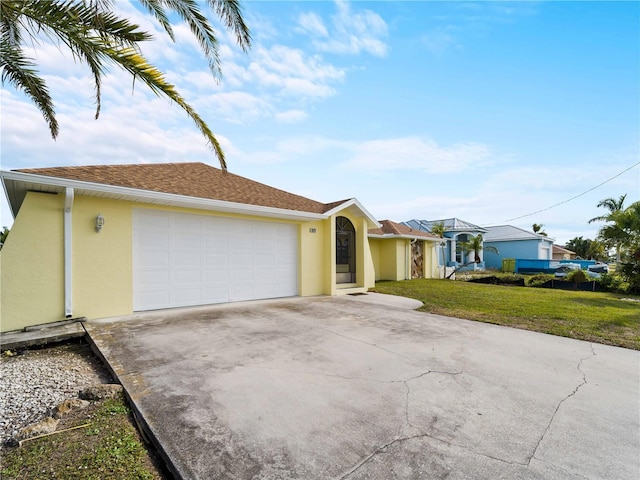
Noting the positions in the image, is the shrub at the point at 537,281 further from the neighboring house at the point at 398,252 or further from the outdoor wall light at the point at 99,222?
the outdoor wall light at the point at 99,222

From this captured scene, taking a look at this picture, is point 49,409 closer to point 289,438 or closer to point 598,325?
point 289,438

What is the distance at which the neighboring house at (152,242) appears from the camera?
6.54 meters

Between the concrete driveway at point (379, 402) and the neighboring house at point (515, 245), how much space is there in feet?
101

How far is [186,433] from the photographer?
271 cm

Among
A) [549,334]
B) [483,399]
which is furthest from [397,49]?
[483,399]

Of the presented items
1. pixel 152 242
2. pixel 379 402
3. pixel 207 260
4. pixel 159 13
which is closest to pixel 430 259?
pixel 207 260

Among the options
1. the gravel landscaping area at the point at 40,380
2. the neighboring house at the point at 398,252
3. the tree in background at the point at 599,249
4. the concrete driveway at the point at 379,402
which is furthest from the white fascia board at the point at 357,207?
the tree in background at the point at 599,249

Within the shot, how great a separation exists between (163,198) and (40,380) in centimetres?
488

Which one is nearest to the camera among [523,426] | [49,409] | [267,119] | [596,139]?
[523,426]

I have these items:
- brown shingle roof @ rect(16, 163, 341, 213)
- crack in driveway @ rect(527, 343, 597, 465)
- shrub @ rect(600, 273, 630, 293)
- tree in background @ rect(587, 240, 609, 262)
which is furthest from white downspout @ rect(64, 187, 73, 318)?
tree in background @ rect(587, 240, 609, 262)

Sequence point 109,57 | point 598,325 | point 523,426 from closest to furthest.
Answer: point 523,426
point 109,57
point 598,325

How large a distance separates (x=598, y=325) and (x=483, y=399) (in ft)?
21.5

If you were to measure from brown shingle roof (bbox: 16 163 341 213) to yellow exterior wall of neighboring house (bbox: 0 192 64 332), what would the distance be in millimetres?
908

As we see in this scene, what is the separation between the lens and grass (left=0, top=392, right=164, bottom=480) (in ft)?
7.45
